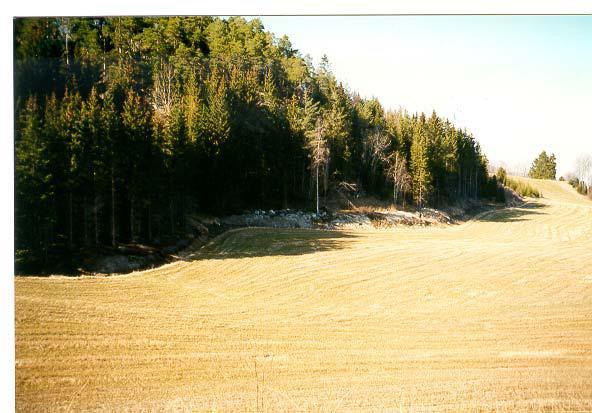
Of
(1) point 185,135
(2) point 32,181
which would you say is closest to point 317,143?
(1) point 185,135

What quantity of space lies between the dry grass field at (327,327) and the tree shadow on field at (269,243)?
0.05ft

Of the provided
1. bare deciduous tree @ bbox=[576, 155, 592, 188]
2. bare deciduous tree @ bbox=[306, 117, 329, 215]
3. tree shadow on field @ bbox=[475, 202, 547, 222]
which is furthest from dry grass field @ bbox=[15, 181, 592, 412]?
bare deciduous tree @ bbox=[306, 117, 329, 215]

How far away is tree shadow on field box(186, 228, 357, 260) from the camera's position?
173 inches

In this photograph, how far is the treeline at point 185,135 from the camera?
4.01 metres

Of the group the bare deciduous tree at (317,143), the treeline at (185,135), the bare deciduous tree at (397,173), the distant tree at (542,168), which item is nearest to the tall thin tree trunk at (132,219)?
the treeline at (185,135)

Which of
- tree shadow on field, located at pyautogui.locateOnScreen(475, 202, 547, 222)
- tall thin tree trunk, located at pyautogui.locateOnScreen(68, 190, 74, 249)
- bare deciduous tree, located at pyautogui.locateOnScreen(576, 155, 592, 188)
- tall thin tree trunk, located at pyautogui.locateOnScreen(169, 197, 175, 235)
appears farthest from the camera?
tree shadow on field, located at pyautogui.locateOnScreen(475, 202, 547, 222)

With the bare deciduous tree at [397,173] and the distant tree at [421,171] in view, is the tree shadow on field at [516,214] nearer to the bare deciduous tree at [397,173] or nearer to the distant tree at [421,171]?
the distant tree at [421,171]

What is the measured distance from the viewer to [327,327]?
419 centimetres

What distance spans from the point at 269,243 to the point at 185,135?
140cm

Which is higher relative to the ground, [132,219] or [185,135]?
[185,135]

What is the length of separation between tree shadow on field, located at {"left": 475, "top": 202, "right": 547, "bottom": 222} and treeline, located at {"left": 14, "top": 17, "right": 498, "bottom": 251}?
239 millimetres

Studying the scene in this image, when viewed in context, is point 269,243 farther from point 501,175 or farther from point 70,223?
point 501,175

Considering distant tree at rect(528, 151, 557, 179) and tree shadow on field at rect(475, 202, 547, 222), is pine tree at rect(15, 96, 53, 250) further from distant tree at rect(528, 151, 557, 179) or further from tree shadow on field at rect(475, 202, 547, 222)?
distant tree at rect(528, 151, 557, 179)
